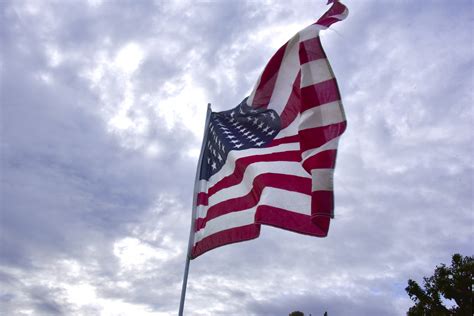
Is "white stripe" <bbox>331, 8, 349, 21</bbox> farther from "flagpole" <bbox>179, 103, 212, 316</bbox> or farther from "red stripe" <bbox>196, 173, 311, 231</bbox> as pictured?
"flagpole" <bbox>179, 103, 212, 316</bbox>

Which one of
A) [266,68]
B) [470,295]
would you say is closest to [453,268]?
[470,295]

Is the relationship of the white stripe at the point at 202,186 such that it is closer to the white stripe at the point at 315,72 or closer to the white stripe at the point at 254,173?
the white stripe at the point at 254,173

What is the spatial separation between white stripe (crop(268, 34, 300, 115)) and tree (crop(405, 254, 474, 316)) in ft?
88.7

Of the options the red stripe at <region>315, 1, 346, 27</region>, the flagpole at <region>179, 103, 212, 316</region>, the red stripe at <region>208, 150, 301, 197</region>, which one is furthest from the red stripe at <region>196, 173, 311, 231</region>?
the red stripe at <region>315, 1, 346, 27</region>

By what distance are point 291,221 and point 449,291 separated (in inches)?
1138

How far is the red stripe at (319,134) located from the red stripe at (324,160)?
17 centimetres

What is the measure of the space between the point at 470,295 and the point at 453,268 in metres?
1.95

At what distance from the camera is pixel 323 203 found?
253 inches

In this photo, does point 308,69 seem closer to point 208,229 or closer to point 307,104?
point 307,104

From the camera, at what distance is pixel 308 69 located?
7.58 meters

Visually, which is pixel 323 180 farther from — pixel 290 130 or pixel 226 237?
pixel 226 237

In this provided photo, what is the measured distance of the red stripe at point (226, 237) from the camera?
8008 mm

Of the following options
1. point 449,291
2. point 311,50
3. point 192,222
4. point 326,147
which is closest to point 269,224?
point 326,147

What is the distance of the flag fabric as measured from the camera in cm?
700
